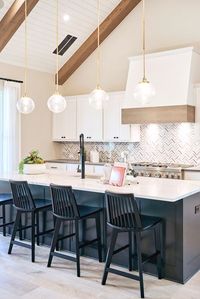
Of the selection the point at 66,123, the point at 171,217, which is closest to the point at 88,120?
the point at 66,123

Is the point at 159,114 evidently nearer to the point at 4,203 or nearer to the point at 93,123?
the point at 93,123

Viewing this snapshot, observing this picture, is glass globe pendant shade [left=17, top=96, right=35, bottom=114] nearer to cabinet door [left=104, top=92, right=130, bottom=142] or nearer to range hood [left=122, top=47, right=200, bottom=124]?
range hood [left=122, top=47, right=200, bottom=124]

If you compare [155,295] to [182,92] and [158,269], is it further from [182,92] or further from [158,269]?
[182,92]

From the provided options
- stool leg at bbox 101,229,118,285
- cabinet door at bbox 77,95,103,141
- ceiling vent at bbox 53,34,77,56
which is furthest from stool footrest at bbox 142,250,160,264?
ceiling vent at bbox 53,34,77,56

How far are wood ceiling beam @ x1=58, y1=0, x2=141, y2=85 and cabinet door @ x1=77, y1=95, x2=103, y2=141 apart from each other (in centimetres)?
79

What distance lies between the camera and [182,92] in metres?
5.61

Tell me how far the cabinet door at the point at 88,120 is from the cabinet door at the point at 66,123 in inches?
5.8

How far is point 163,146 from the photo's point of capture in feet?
21.1

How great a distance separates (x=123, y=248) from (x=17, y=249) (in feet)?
5.50

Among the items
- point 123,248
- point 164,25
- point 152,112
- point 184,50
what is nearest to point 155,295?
point 123,248

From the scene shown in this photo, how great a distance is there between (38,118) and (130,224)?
473cm

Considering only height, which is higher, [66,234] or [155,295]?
[66,234]

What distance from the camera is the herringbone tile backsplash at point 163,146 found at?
6082mm

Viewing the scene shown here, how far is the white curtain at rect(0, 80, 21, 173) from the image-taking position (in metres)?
6.50
